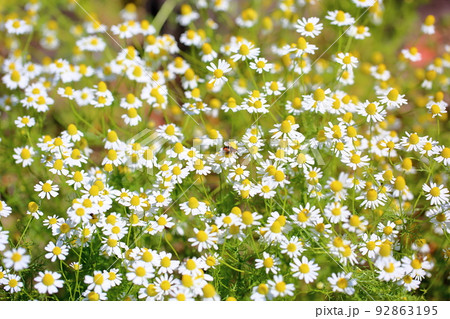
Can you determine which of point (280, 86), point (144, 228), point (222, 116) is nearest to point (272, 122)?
point (280, 86)

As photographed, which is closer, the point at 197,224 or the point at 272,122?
the point at 197,224

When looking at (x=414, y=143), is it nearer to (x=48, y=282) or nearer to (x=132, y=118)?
(x=132, y=118)

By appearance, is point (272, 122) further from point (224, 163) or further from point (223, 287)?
point (223, 287)

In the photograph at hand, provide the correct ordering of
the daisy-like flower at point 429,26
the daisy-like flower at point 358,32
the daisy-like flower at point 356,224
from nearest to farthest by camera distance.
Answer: the daisy-like flower at point 356,224 → the daisy-like flower at point 358,32 → the daisy-like flower at point 429,26

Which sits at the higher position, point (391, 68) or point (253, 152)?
point (391, 68)

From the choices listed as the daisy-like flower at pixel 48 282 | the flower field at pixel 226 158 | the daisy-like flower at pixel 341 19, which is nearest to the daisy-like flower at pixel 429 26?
the flower field at pixel 226 158

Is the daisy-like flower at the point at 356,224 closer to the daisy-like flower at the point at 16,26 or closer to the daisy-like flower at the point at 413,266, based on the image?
the daisy-like flower at the point at 413,266

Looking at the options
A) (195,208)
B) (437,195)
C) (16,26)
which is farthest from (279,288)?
(16,26)
